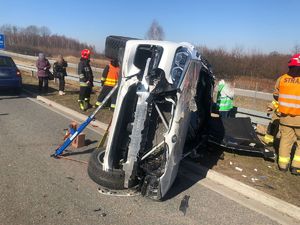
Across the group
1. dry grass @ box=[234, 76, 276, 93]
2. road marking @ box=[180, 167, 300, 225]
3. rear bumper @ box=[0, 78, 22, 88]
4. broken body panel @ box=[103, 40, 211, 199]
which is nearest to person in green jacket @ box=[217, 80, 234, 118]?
road marking @ box=[180, 167, 300, 225]

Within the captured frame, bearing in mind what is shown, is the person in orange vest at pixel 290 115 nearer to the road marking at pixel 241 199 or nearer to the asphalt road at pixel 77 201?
the road marking at pixel 241 199

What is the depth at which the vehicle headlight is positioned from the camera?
4660 millimetres

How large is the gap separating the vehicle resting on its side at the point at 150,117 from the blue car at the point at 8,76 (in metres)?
9.44

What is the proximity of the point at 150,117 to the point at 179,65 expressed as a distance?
2.60 ft

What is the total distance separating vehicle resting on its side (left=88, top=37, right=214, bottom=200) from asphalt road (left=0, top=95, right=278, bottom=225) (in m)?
0.28

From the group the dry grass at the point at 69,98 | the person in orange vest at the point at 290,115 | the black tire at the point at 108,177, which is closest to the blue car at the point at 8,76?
the dry grass at the point at 69,98

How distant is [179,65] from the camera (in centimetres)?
473

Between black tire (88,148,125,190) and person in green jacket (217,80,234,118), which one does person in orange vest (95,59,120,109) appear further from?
black tire (88,148,125,190)

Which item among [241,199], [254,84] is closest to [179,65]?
[241,199]

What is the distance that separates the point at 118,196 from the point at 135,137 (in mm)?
855

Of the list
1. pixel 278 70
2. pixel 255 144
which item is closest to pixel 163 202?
pixel 255 144

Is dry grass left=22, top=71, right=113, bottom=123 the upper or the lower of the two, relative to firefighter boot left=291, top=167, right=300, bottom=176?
lower

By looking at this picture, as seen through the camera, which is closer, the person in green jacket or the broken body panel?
the broken body panel

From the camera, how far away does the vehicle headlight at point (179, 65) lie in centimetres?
466
